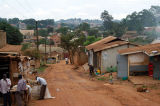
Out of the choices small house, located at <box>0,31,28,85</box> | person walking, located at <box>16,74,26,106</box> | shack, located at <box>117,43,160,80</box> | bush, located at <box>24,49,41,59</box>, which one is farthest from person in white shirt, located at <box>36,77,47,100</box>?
bush, located at <box>24,49,41,59</box>

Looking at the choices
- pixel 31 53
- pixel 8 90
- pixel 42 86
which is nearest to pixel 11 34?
pixel 31 53

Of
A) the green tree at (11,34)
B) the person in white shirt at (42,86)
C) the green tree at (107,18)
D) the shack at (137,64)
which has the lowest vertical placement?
the person in white shirt at (42,86)

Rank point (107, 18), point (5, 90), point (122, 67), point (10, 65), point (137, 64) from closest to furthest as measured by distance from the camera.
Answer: point (5, 90)
point (10, 65)
point (137, 64)
point (122, 67)
point (107, 18)

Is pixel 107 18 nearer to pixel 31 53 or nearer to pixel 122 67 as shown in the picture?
pixel 31 53

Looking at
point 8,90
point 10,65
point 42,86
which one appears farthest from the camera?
point 42,86

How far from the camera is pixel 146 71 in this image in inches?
711

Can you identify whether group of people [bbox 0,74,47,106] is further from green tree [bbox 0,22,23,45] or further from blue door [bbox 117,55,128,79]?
green tree [bbox 0,22,23,45]

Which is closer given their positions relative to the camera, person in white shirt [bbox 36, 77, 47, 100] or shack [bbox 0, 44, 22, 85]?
shack [bbox 0, 44, 22, 85]

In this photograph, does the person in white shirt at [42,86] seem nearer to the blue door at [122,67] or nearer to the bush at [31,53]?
the blue door at [122,67]

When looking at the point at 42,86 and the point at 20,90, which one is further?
the point at 42,86

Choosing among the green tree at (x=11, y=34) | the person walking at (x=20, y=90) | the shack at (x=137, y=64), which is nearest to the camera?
the person walking at (x=20, y=90)

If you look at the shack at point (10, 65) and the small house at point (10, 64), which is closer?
the small house at point (10, 64)

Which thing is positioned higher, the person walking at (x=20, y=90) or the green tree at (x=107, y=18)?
the green tree at (x=107, y=18)

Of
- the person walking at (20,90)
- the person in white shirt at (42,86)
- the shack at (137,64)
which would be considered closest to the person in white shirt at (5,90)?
the person walking at (20,90)
